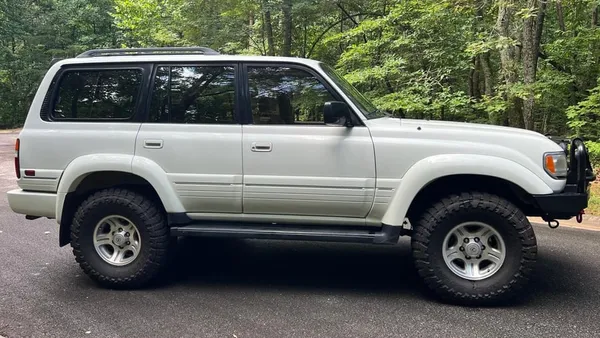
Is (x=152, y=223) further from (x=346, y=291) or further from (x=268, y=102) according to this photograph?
(x=346, y=291)

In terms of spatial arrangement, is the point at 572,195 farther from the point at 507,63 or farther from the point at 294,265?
the point at 507,63

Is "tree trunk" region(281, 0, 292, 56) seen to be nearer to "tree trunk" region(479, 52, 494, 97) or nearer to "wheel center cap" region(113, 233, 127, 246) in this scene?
"tree trunk" region(479, 52, 494, 97)

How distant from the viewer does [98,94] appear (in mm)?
4250

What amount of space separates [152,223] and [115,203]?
15.3 inches

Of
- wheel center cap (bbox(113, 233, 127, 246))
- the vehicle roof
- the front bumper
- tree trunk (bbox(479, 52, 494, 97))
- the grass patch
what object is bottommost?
the grass patch

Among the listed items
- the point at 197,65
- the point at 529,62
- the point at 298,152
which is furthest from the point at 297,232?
the point at 529,62

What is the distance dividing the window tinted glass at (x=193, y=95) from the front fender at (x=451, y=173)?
1616mm

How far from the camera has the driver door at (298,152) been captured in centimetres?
380

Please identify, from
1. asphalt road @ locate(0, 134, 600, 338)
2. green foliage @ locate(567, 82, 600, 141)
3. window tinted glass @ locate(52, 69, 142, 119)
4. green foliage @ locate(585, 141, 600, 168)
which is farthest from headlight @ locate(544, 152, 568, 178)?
green foliage @ locate(567, 82, 600, 141)

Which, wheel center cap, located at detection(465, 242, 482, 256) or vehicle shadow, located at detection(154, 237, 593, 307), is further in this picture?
vehicle shadow, located at detection(154, 237, 593, 307)

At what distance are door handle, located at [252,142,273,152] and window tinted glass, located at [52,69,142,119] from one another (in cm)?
120

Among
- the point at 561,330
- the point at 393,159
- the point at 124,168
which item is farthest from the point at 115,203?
the point at 561,330

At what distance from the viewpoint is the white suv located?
3641mm

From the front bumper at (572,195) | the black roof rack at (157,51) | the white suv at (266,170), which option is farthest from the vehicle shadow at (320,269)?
the black roof rack at (157,51)
